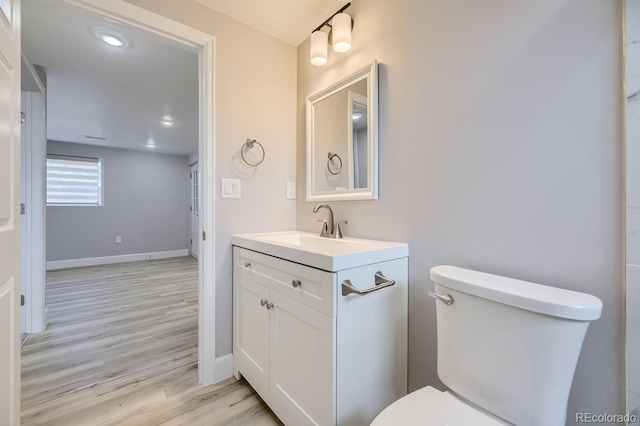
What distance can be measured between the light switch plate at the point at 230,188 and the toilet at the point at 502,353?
1254mm

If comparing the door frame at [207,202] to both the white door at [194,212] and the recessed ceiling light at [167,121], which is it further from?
the white door at [194,212]

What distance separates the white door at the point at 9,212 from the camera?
2.48 feet

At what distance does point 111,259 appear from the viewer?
4820mm

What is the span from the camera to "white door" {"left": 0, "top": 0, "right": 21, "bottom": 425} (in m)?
0.75

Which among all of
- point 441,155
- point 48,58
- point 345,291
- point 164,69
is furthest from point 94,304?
point 441,155

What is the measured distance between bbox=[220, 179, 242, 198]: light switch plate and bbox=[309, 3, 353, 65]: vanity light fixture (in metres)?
0.89

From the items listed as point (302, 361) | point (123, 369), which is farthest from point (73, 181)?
point (302, 361)

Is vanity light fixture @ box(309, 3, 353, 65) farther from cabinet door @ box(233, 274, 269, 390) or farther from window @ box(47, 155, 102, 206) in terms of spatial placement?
window @ box(47, 155, 102, 206)

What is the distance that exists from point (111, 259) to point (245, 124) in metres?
4.79

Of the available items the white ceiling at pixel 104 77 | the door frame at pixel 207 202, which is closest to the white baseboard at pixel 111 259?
the white ceiling at pixel 104 77

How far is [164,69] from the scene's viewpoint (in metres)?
2.17

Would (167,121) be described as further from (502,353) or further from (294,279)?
(502,353)

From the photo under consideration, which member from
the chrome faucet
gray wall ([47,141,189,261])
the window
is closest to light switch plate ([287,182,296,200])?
the chrome faucet

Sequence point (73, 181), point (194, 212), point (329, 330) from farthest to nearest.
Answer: point (194, 212)
point (73, 181)
point (329, 330)
